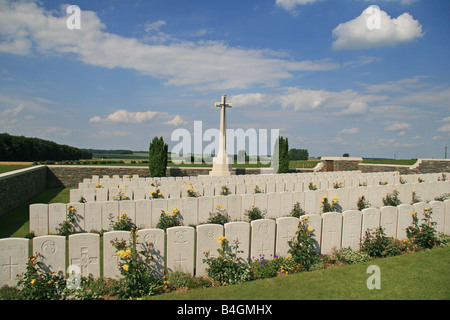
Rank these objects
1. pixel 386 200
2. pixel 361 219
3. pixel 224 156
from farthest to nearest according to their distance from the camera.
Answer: pixel 224 156 < pixel 386 200 < pixel 361 219

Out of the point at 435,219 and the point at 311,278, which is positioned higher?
the point at 435,219

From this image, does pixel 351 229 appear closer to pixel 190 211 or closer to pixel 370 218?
pixel 370 218

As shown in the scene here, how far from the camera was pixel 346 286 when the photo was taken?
476 centimetres

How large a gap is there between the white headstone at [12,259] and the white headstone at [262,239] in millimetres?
3998

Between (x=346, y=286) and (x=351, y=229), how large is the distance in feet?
6.52

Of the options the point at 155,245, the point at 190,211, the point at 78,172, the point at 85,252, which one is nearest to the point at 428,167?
the point at 190,211

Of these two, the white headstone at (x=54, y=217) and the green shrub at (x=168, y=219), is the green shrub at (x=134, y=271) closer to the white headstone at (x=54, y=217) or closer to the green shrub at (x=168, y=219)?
the green shrub at (x=168, y=219)

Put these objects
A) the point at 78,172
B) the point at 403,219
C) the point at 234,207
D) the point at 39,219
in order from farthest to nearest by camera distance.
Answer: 1. the point at 78,172
2. the point at 234,207
3. the point at 39,219
4. the point at 403,219

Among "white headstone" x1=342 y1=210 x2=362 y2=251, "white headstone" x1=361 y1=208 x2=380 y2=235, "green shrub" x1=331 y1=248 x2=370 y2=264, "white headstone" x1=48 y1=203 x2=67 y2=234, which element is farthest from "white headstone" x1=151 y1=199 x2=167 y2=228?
"white headstone" x1=361 y1=208 x2=380 y2=235

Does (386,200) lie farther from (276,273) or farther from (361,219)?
(276,273)

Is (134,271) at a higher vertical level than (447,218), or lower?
lower

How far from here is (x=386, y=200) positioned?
35.1 ft
